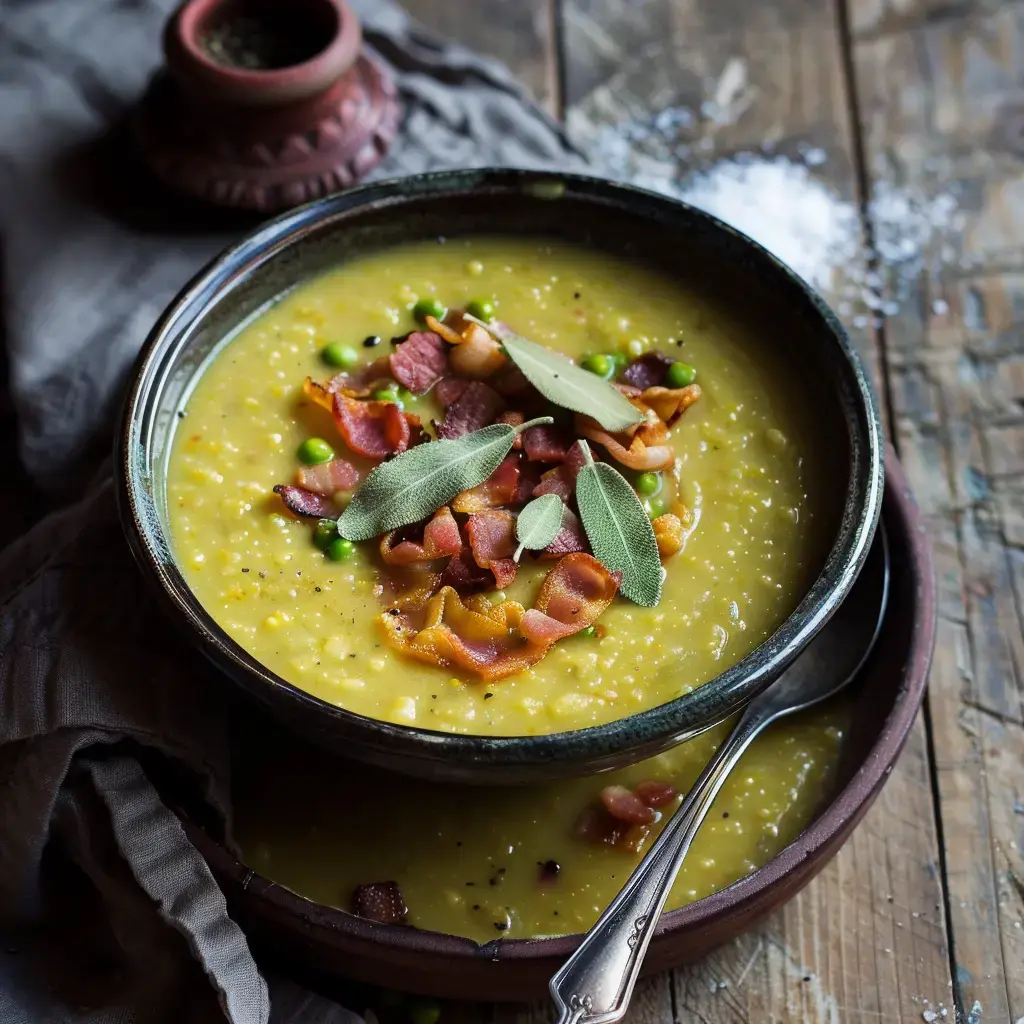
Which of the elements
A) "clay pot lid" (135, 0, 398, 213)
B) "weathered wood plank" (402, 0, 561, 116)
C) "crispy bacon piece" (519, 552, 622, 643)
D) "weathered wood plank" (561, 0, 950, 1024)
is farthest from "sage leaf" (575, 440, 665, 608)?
"weathered wood plank" (402, 0, 561, 116)

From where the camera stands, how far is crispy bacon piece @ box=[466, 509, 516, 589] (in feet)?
7.55

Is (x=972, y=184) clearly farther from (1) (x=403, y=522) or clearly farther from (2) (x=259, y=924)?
(2) (x=259, y=924)

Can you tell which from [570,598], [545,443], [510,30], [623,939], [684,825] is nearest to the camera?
[623,939]

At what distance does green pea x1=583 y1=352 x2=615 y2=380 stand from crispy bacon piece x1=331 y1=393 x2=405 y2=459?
1.21 ft

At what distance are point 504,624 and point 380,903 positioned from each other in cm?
49

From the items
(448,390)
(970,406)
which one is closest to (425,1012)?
(448,390)

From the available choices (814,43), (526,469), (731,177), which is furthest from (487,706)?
(814,43)

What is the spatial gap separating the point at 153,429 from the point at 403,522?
488 millimetres

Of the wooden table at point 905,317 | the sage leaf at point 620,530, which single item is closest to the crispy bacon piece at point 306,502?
the sage leaf at point 620,530

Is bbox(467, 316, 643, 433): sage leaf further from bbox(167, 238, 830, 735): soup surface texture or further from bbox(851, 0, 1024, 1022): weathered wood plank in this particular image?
bbox(851, 0, 1024, 1022): weathered wood plank

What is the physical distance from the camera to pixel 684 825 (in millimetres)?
2158

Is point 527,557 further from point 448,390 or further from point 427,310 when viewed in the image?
point 427,310

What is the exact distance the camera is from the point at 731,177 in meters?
3.55

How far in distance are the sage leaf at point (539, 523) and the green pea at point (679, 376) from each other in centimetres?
42
